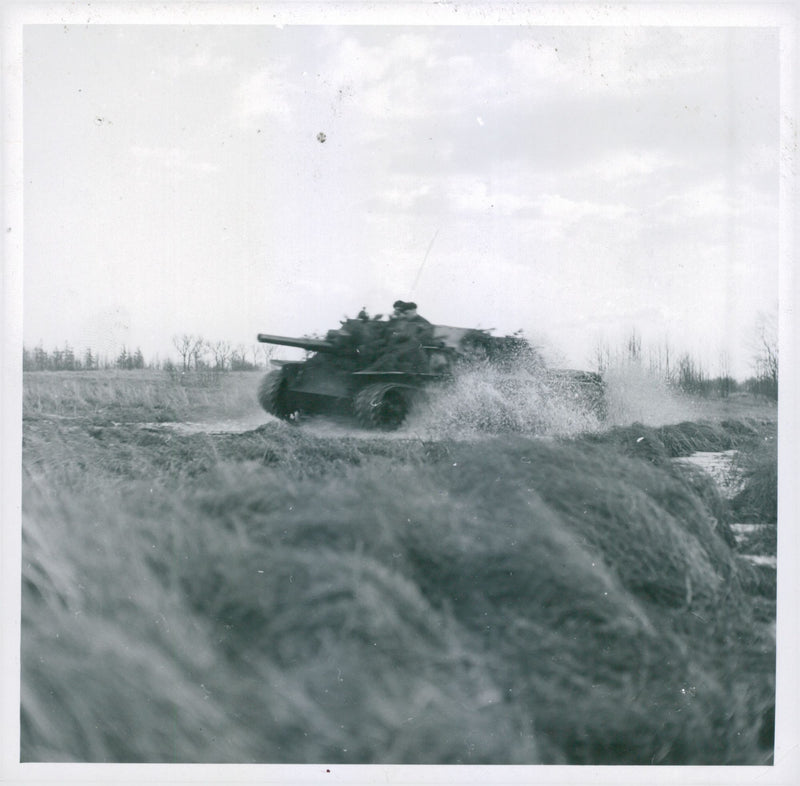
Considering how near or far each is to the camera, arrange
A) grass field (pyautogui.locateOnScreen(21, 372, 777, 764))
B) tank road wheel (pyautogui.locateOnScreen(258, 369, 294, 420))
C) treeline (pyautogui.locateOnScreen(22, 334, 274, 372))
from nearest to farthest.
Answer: grass field (pyautogui.locateOnScreen(21, 372, 777, 764))
treeline (pyautogui.locateOnScreen(22, 334, 274, 372))
tank road wheel (pyautogui.locateOnScreen(258, 369, 294, 420))

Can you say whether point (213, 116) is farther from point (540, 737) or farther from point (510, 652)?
point (540, 737)

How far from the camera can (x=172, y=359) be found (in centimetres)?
313

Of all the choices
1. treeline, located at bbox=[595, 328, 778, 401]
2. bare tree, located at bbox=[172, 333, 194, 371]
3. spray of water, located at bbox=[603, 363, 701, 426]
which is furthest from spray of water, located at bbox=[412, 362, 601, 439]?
bare tree, located at bbox=[172, 333, 194, 371]

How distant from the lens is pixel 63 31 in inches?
119

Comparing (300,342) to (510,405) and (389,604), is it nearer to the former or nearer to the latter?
(510,405)

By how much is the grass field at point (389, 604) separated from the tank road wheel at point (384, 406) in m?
0.19

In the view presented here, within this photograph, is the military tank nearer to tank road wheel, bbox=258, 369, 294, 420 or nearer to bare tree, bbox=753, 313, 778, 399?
tank road wheel, bbox=258, 369, 294, 420

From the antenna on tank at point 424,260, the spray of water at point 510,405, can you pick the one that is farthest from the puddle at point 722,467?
the antenna on tank at point 424,260

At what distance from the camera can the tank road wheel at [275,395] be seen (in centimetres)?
321

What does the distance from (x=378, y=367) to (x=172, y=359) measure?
972mm

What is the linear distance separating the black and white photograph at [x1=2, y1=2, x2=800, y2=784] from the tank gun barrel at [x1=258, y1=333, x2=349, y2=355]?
2 centimetres

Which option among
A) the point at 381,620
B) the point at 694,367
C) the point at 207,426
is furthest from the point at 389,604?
the point at 694,367

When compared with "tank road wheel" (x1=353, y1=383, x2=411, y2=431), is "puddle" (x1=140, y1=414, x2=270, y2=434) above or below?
below

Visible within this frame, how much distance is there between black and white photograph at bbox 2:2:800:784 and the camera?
9.68 ft
